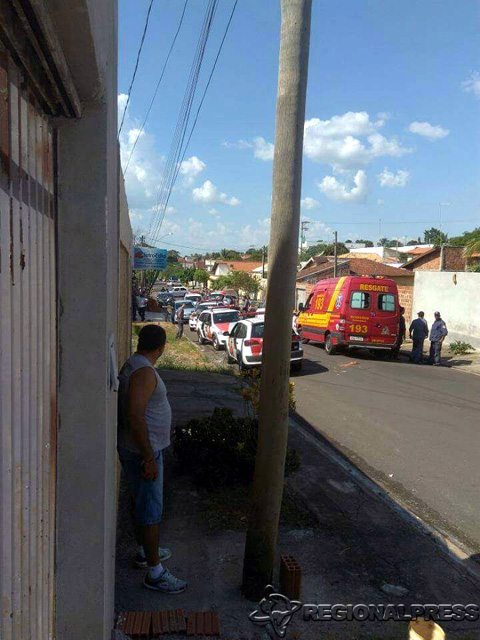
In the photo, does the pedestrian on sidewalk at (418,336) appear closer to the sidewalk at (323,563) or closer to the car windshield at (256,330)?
the car windshield at (256,330)

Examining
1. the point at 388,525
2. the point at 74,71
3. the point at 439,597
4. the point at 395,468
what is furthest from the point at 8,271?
the point at 395,468

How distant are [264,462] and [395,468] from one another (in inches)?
147

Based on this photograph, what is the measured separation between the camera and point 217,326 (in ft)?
Answer: 65.7

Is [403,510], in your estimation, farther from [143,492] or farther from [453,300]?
[453,300]

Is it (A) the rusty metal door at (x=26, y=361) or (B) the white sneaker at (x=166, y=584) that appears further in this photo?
(B) the white sneaker at (x=166, y=584)

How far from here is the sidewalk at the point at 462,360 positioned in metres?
15.9

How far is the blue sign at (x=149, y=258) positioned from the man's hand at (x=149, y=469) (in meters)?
13.5

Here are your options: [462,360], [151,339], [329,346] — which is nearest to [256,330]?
[329,346]

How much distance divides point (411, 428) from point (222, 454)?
4.60m

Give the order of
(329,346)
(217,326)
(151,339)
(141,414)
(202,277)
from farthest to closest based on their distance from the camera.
Result: (202,277) → (217,326) → (329,346) → (151,339) → (141,414)

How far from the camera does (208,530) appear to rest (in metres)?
4.52

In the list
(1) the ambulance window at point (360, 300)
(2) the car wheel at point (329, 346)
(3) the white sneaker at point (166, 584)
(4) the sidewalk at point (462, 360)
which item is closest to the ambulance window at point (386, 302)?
(1) the ambulance window at point (360, 300)

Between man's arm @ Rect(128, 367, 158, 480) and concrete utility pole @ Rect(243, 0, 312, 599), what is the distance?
72 cm

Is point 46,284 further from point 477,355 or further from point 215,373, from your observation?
point 477,355
